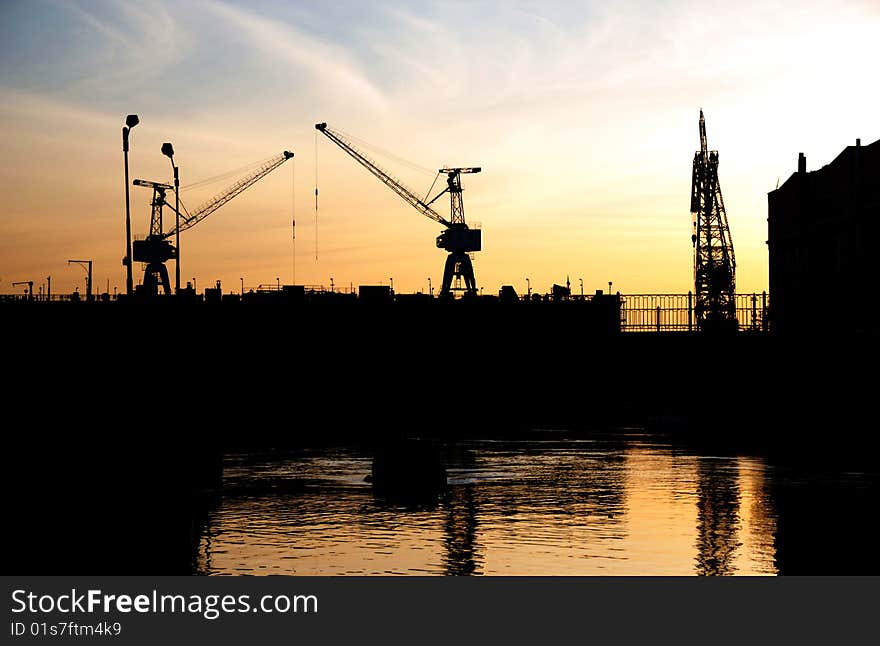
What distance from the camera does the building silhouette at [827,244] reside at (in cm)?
15538

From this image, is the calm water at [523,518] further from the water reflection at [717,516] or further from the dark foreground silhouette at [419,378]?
the dark foreground silhouette at [419,378]

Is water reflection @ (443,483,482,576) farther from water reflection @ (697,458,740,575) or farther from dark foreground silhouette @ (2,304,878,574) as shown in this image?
dark foreground silhouette @ (2,304,878,574)

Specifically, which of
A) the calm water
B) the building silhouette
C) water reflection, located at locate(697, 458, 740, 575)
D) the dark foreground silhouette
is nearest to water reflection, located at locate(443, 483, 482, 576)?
the calm water

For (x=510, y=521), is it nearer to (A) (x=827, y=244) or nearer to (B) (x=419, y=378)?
(B) (x=419, y=378)

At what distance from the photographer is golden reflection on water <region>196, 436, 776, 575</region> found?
57.8 metres

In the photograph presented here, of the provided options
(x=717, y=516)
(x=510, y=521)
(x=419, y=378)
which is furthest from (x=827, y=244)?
(x=510, y=521)

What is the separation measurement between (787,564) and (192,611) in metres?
26.1

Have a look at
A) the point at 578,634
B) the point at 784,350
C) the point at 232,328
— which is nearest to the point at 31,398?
the point at 232,328

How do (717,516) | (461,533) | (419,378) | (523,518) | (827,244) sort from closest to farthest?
(461,533) < (523,518) < (717,516) < (419,378) < (827,244)

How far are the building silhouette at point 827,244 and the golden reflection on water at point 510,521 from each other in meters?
55.9

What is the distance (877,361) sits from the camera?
129750 millimetres

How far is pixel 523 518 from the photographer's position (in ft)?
240

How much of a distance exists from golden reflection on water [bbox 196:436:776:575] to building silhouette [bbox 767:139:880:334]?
55.9 metres

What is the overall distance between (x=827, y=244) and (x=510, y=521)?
4327 inches
